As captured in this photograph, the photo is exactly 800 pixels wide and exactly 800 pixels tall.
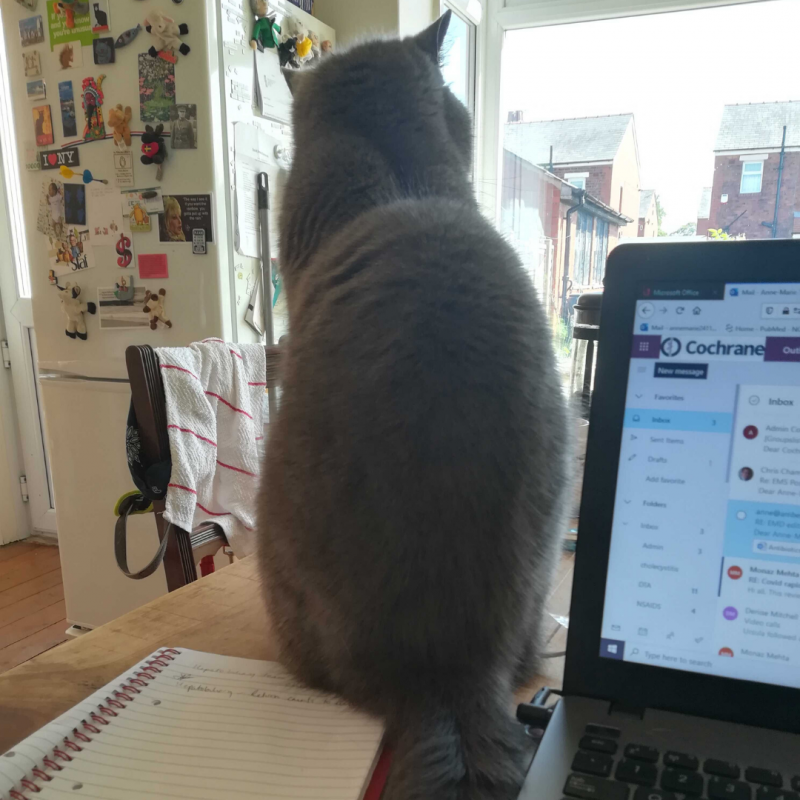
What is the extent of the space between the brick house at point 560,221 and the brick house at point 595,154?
24mm

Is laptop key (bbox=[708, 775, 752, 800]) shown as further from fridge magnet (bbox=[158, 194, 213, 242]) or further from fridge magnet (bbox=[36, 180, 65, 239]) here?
fridge magnet (bbox=[36, 180, 65, 239])

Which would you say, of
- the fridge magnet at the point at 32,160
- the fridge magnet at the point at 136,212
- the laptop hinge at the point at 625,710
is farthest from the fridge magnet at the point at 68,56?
the laptop hinge at the point at 625,710

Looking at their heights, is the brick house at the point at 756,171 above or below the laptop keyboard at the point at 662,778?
above

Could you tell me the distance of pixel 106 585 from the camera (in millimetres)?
1663

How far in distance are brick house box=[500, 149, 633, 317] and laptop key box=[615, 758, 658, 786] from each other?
1.84m

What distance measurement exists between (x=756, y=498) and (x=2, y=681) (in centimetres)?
54

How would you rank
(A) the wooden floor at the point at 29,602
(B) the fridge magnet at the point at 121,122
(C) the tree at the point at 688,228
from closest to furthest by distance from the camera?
(B) the fridge magnet at the point at 121,122, (A) the wooden floor at the point at 29,602, (C) the tree at the point at 688,228

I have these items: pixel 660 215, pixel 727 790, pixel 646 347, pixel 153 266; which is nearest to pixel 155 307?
pixel 153 266

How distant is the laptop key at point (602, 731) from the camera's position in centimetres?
32

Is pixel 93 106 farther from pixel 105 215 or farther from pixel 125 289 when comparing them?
pixel 125 289

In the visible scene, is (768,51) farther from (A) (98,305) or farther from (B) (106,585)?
(B) (106,585)

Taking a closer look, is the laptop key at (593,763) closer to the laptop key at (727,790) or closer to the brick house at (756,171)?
the laptop key at (727,790)

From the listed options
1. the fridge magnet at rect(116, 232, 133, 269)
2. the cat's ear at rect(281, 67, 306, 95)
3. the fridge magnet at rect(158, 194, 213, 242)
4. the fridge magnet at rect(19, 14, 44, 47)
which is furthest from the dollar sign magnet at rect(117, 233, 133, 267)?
the cat's ear at rect(281, 67, 306, 95)

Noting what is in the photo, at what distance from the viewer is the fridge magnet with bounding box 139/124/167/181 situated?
4.66 feet
